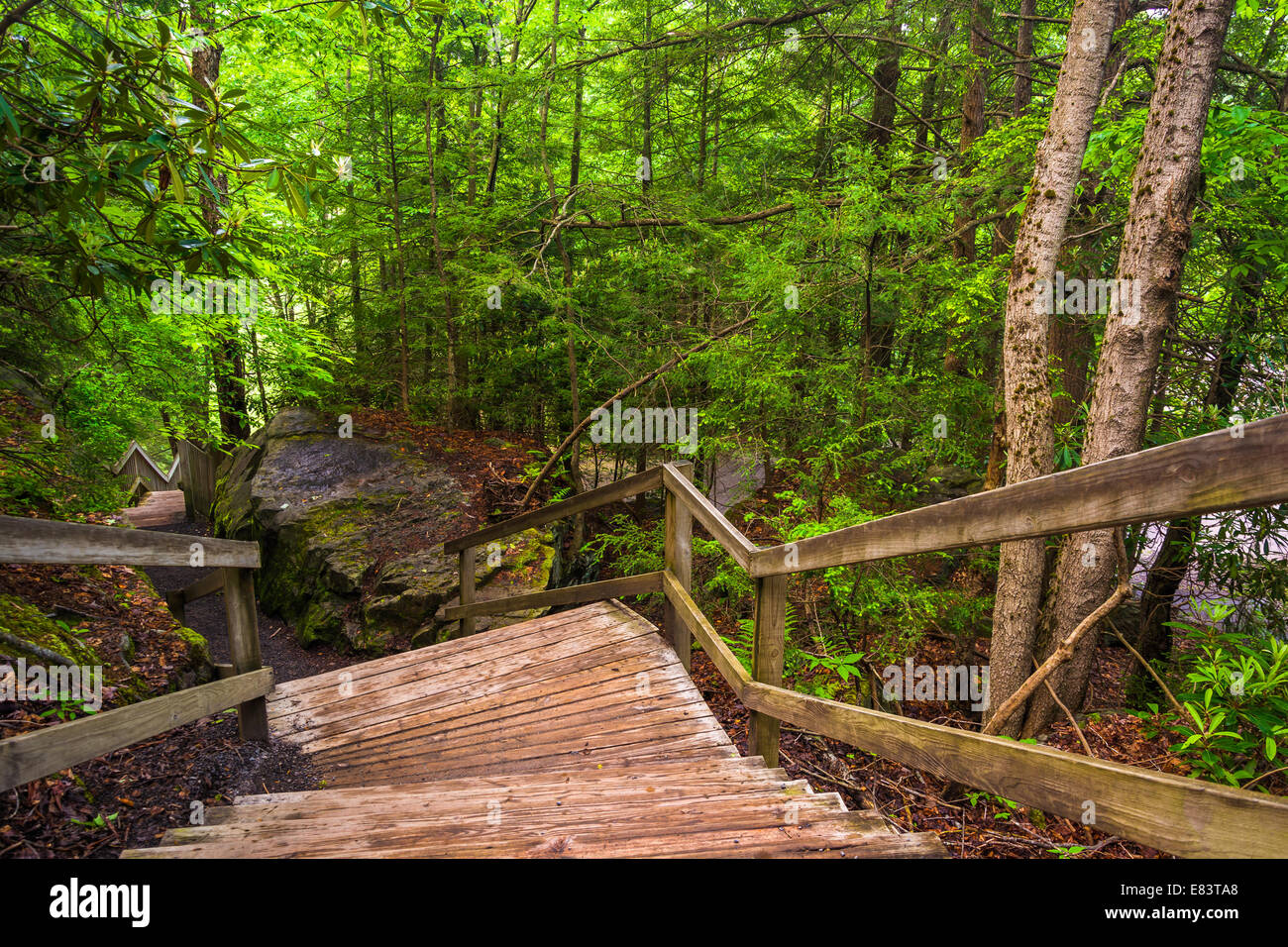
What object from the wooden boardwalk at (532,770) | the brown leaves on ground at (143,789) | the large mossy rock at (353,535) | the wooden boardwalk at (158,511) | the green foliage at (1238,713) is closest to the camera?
the wooden boardwalk at (532,770)

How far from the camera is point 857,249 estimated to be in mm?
6461

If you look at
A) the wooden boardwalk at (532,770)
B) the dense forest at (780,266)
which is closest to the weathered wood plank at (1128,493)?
the wooden boardwalk at (532,770)

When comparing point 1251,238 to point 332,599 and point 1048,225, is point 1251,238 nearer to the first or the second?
point 1048,225

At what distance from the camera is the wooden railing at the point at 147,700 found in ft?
6.60

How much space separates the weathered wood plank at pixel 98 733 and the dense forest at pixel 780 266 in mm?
1644

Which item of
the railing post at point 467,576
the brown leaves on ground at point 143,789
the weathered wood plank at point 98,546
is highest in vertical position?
the weathered wood plank at point 98,546

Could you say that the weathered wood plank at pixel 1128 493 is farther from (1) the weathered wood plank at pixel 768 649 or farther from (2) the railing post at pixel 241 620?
(2) the railing post at pixel 241 620

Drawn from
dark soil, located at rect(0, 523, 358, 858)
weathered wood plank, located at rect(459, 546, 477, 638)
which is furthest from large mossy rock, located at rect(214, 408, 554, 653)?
dark soil, located at rect(0, 523, 358, 858)

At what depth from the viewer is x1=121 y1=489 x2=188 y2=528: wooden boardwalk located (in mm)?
13914

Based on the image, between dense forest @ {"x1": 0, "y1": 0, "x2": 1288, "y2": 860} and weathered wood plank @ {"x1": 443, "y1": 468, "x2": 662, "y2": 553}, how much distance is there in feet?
6.02

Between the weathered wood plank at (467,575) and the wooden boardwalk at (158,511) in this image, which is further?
the wooden boardwalk at (158,511)

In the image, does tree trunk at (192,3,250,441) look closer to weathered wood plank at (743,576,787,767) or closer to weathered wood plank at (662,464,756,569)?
weathered wood plank at (662,464,756,569)

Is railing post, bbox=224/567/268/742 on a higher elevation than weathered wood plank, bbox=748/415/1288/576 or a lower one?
lower

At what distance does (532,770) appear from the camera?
3.40m
